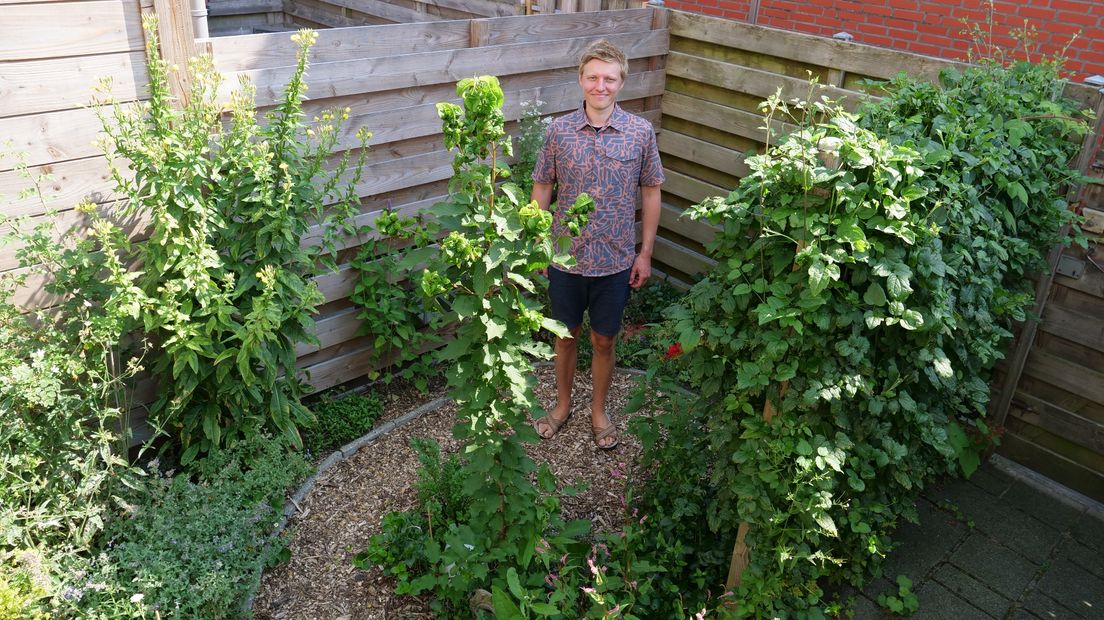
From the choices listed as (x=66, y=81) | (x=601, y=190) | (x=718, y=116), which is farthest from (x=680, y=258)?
(x=66, y=81)

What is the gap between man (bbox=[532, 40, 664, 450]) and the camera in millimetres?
3768

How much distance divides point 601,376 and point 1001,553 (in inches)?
78.9

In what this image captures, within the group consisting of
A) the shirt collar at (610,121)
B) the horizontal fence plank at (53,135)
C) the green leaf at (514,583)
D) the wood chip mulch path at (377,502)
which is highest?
the shirt collar at (610,121)

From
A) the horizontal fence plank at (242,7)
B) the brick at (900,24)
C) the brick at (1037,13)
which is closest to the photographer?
the brick at (1037,13)

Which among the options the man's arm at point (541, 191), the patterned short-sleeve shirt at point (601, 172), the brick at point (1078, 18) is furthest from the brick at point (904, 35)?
the man's arm at point (541, 191)

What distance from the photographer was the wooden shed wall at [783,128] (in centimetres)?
391

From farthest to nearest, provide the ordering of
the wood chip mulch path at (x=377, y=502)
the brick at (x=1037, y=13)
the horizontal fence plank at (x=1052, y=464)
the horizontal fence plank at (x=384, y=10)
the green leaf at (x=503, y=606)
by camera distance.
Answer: the horizontal fence plank at (x=384, y=10) < the brick at (x=1037, y=13) < the horizontal fence plank at (x=1052, y=464) < the wood chip mulch path at (x=377, y=502) < the green leaf at (x=503, y=606)

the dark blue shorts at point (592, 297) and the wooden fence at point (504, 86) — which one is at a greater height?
the wooden fence at point (504, 86)

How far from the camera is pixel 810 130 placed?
2.72 meters

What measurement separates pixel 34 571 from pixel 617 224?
8.95 feet

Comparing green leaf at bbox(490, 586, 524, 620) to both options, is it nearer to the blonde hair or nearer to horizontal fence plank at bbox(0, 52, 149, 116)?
the blonde hair

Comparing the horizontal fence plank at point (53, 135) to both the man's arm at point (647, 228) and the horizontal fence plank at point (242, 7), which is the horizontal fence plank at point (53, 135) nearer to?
the man's arm at point (647, 228)

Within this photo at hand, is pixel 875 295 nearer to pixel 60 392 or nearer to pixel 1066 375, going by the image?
pixel 1066 375

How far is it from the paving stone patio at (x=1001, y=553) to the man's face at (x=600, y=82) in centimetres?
239
